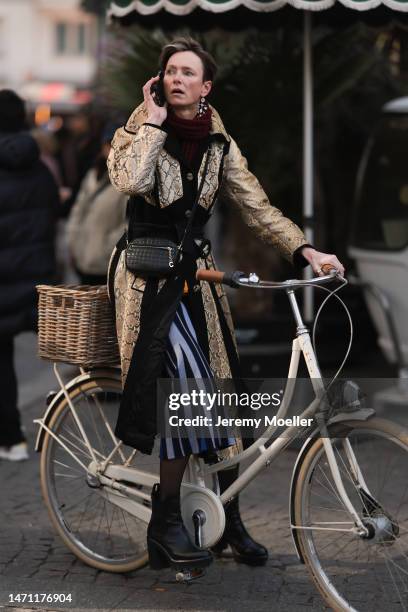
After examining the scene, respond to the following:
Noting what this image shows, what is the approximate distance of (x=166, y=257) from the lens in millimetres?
4207

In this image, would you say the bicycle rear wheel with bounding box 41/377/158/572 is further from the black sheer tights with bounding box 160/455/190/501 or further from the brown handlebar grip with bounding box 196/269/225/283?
the brown handlebar grip with bounding box 196/269/225/283

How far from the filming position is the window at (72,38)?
53125 millimetres

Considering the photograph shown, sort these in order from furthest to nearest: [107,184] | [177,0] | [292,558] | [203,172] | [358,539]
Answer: [107,184] → [177,0] → [292,558] → [203,172] → [358,539]

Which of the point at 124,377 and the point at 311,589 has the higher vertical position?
the point at 124,377

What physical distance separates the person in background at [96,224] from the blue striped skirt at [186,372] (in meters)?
3.54

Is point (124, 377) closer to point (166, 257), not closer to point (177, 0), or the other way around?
point (166, 257)

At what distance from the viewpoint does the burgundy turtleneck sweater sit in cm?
419

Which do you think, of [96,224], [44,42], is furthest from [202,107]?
[44,42]

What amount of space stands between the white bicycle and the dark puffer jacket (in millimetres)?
1687

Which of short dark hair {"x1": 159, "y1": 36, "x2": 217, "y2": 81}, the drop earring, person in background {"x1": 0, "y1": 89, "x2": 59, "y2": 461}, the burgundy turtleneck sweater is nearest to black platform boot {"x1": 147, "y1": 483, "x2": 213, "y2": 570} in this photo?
the burgundy turtleneck sweater

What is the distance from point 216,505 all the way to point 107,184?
398 centimetres

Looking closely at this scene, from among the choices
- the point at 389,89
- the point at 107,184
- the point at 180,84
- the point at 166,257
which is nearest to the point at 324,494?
the point at 166,257

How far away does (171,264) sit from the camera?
13.8 feet

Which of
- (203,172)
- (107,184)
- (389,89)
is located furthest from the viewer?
(389,89)
